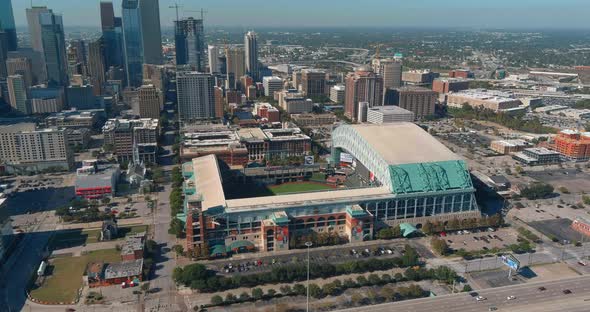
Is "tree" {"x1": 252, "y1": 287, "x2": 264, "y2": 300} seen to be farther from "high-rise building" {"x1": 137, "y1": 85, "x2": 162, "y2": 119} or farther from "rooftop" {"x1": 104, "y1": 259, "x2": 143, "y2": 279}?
"high-rise building" {"x1": 137, "y1": 85, "x2": 162, "y2": 119}

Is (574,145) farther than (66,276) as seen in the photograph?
Yes

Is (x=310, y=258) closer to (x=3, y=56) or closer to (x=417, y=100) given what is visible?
(x=417, y=100)

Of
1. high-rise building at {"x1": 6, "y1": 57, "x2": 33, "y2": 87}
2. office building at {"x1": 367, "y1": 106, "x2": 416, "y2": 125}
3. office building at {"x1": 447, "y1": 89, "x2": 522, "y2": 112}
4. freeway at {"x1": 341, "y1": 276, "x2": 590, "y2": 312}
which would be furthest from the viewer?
high-rise building at {"x1": 6, "y1": 57, "x2": 33, "y2": 87}

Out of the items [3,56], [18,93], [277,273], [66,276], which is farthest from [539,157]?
[3,56]

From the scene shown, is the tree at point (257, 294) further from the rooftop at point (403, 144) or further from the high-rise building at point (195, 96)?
the high-rise building at point (195, 96)

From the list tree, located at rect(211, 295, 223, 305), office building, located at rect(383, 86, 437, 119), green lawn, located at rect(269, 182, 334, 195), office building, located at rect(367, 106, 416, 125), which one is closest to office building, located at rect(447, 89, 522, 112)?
office building, located at rect(383, 86, 437, 119)
